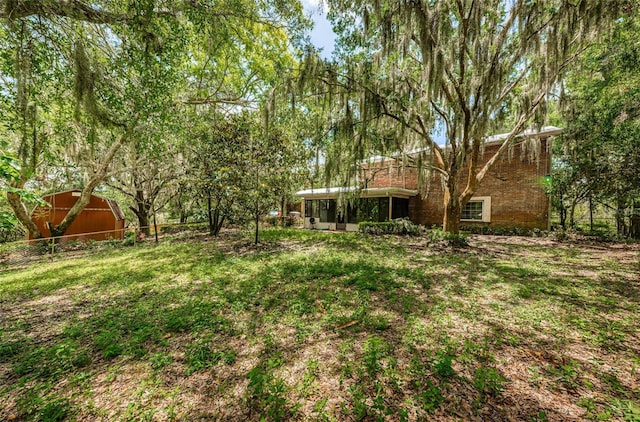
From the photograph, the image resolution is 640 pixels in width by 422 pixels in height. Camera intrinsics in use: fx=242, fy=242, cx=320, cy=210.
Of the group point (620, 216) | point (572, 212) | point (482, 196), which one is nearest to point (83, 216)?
point (482, 196)

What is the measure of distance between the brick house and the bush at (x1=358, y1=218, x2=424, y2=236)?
4.70 ft

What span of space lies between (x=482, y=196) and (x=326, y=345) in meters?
13.1

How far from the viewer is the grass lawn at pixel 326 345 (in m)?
1.96

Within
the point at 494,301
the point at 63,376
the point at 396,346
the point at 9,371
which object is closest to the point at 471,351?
the point at 396,346

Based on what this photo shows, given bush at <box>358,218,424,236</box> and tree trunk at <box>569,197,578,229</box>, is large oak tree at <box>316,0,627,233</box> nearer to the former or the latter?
bush at <box>358,218,424,236</box>

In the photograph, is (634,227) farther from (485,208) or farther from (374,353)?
(374,353)

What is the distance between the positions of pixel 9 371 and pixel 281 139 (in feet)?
25.4

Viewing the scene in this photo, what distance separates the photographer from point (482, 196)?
12.6 metres

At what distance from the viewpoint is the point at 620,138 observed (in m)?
8.50

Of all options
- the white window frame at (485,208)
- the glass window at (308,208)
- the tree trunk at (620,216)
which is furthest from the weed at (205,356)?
the glass window at (308,208)

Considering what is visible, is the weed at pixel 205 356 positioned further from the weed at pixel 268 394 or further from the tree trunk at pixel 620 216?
the tree trunk at pixel 620 216

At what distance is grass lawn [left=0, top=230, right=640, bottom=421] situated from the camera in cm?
196

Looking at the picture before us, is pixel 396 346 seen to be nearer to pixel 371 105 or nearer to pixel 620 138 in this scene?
pixel 371 105

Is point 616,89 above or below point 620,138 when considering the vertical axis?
above
